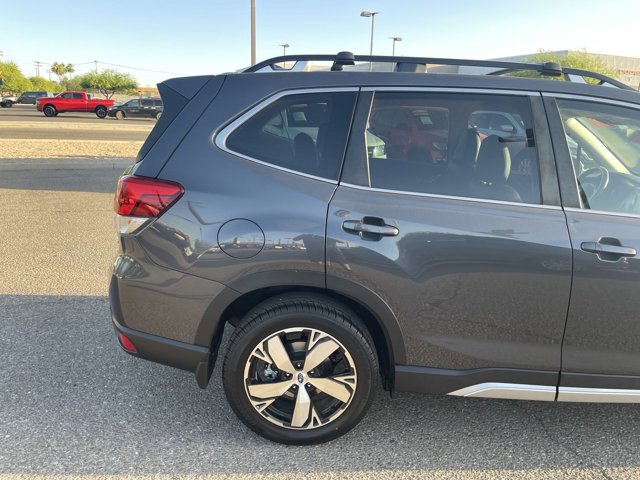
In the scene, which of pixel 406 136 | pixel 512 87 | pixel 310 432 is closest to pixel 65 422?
pixel 310 432

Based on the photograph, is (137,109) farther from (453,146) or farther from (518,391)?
(518,391)

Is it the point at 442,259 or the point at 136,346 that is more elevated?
the point at 442,259

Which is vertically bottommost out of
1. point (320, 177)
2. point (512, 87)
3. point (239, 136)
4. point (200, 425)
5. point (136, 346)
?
point (200, 425)

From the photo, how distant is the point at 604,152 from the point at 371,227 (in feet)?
5.03

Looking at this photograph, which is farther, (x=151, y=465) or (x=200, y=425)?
(x=200, y=425)

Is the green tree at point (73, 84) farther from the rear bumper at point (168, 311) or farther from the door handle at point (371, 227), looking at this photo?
the door handle at point (371, 227)

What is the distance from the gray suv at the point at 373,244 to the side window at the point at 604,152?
2cm

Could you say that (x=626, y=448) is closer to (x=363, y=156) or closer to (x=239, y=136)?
(x=363, y=156)

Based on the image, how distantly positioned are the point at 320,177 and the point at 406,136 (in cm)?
50

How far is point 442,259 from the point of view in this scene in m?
2.41

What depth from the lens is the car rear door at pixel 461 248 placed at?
2.40 meters

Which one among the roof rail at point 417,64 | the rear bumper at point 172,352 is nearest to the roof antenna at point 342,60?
the roof rail at point 417,64

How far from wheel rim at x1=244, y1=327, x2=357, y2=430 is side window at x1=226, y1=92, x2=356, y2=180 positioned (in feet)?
2.80

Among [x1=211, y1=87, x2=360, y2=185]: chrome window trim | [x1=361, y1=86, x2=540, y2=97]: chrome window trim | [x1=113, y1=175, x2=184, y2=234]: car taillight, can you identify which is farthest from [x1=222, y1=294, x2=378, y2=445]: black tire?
[x1=361, y1=86, x2=540, y2=97]: chrome window trim
